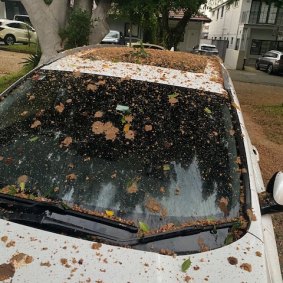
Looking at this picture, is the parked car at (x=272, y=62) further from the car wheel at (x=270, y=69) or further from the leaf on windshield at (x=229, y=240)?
the leaf on windshield at (x=229, y=240)

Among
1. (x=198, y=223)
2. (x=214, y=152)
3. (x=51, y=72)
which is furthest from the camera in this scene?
(x=51, y=72)

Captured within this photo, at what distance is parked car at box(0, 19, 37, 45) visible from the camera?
76.0 ft

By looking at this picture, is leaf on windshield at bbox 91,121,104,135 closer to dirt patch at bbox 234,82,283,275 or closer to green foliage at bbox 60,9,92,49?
dirt patch at bbox 234,82,283,275

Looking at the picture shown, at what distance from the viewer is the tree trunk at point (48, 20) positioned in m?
6.68

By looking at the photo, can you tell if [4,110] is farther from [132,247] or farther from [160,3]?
[160,3]

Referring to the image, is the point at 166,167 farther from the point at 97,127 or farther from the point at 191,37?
the point at 191,37

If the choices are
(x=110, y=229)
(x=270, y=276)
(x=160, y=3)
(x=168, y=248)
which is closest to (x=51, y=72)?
(x=110, y=229)

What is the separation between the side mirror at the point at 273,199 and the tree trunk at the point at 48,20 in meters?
5.54

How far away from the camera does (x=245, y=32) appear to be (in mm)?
30984

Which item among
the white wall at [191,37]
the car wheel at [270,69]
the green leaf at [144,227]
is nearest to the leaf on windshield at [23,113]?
the green leaf at [144,227]

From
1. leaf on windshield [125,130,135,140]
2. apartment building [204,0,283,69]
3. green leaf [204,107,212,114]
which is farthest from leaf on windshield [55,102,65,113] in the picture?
apartment building [204,0,283,69]

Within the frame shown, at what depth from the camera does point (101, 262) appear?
1565mm

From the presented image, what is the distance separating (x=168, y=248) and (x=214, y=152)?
0.81m

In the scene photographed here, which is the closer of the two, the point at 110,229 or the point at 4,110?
the point at 110,229
